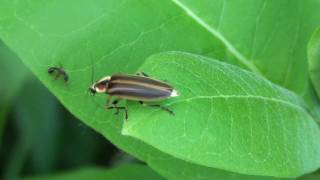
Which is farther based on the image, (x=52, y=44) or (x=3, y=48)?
(x=3, y=48)

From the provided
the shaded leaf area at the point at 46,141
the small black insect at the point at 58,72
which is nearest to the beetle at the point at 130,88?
the small black insect at the point at 58,72

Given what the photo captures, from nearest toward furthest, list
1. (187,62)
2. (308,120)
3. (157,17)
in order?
(187,62)
(308,120)
(157,17)

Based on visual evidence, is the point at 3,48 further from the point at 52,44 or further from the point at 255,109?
the point at 255,109

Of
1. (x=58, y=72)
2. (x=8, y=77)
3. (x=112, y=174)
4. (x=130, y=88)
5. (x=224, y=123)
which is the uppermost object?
(x=8, y=77)

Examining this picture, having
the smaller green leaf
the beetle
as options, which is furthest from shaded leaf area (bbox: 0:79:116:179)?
the smaller green leaf

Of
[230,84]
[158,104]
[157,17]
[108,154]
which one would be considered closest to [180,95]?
[158,104]

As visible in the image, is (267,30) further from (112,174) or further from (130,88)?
(112,174)

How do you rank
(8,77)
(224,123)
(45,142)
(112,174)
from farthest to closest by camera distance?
1. (45,142)
2. (8,77)
3. (112,174)
4. (224,123)

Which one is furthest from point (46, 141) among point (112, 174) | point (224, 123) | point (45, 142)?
point (224, 123)
